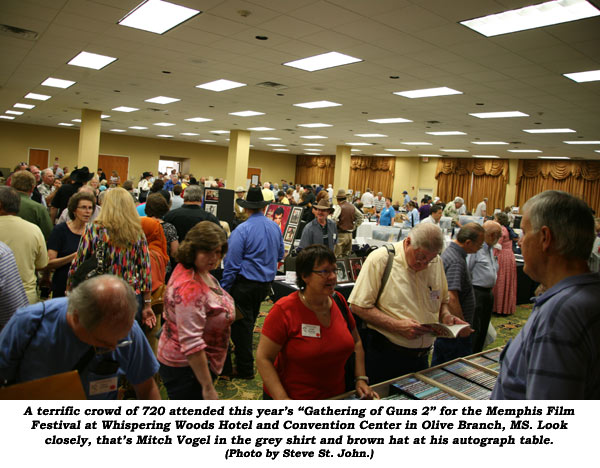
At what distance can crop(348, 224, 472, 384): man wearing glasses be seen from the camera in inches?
87.5

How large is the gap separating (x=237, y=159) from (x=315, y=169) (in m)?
12.4

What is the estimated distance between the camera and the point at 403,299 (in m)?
2.28

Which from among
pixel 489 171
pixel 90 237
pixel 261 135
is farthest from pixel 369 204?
pixel 90 237

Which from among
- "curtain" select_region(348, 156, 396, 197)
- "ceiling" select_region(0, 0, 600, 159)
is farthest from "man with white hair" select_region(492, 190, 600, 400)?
"curtain" select_region(348, 156, 396, 197)

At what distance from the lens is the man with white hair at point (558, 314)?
997 millimetres

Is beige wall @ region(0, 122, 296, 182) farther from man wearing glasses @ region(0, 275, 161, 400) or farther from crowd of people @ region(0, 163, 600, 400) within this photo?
man wearing glasses @ region(0, 275, 161, 400)

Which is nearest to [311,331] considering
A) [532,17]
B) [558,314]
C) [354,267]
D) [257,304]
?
[558,314]

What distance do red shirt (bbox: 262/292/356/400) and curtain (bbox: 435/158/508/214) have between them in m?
19.5

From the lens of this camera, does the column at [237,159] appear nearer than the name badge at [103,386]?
No

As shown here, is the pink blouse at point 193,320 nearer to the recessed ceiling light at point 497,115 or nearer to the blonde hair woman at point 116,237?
the blonde hair woman at point 116,237

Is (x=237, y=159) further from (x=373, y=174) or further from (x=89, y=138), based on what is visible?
(x=373, y=174)

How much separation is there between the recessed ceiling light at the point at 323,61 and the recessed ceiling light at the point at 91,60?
3.04 metres

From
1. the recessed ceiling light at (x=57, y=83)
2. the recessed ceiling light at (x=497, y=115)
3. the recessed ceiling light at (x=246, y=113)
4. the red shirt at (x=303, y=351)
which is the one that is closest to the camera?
the red shirt at (x=303, y=351)

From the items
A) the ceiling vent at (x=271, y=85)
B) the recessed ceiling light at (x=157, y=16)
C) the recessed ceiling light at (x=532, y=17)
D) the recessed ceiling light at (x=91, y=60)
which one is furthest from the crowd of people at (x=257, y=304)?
the ceiling vent at (x=271, y=85)
